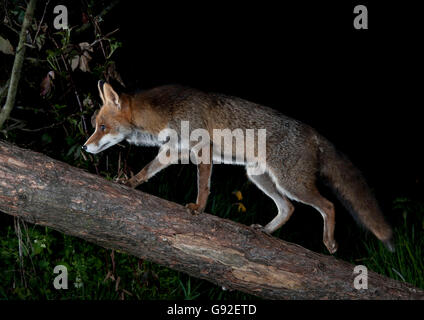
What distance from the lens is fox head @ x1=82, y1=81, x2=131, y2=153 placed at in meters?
4.19

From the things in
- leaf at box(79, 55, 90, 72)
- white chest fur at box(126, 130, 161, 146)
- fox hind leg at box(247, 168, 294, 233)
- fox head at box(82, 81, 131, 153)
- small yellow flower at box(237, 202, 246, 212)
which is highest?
leaf at box(79, 55, 90, 72)

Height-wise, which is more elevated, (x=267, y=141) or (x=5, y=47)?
(x=5, y=47)

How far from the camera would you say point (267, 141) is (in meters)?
4.55

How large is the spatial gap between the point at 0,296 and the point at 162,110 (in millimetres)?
2191

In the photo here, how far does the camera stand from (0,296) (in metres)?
4.23

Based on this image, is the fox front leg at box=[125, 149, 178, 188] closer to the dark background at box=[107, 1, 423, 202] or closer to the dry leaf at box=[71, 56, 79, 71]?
the dry leaf at box=[71, 56, 79, 71]

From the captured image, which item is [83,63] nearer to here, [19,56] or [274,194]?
[19,56]

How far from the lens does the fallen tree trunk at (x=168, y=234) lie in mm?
3273

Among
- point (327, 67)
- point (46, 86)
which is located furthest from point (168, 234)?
point (327, 67)

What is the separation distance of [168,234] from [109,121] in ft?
4.46

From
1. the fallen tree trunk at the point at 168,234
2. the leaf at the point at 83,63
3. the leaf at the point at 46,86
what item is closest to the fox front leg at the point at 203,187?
the fallen tree trunk at the point at 168,234

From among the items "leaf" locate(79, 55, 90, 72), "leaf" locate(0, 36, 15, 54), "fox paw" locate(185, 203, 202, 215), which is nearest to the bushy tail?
"fox paw" locate(185, 203, 202, 215)

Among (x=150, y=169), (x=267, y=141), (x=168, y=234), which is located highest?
(x=267, y=141)

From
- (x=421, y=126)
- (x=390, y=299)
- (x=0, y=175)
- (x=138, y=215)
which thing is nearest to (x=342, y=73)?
(x=421, y=126)
